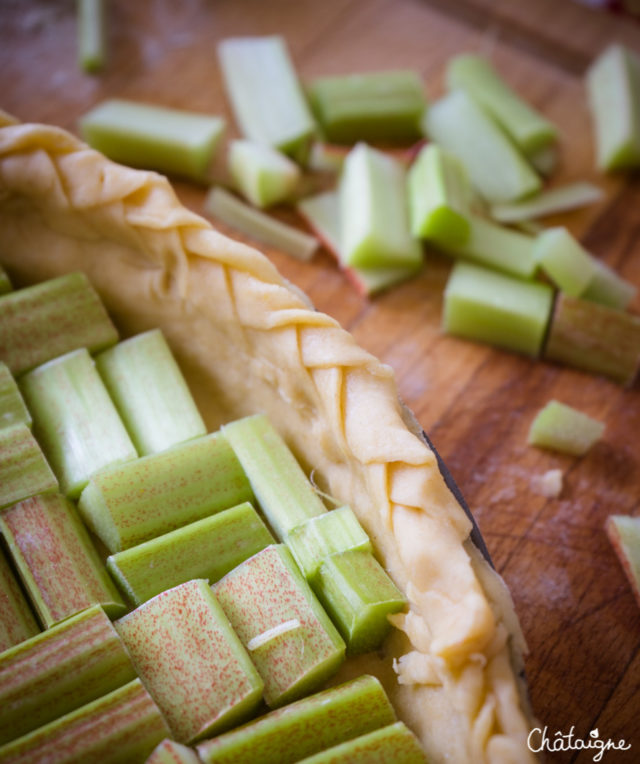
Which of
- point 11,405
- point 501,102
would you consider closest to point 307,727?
point 11,405

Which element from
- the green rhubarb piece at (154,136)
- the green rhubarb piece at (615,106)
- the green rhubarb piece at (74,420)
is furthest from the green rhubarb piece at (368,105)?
the green rhubarb piece at (74,420)

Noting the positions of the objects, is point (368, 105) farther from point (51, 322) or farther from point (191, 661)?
point (191, 661)

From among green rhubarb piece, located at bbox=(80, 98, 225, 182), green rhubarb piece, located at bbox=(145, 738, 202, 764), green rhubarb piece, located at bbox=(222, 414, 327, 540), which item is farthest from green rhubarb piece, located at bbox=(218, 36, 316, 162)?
green rhubarb piece, located at bbox=(145, 738, 202, 764)

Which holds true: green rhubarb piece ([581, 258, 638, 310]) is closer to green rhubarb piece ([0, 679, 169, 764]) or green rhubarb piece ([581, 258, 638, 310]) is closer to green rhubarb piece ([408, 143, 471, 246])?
green rhubarb piece ([408, 143, 471, 246])

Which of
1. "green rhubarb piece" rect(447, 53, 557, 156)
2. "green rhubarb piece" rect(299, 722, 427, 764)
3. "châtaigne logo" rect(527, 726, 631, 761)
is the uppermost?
"green rhubarb piece" rect(447, 53, 557, 156)

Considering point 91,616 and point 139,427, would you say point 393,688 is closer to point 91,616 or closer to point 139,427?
point 91,616

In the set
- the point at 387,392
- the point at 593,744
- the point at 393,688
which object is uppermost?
the point at 387,392

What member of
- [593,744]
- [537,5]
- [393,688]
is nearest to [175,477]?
[393,688]

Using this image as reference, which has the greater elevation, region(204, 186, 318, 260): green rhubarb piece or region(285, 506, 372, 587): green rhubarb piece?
region(285, 506, 372, 587): green rhubarb piece
